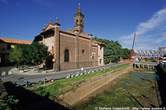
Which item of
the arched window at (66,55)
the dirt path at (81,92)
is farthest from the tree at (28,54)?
the dirt path at (81,92)

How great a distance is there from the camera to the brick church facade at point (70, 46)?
37938mm

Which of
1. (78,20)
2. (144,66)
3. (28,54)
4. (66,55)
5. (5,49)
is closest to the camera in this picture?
(28,54)

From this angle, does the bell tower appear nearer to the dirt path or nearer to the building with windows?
the building with windows

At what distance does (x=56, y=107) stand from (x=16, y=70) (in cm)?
2482

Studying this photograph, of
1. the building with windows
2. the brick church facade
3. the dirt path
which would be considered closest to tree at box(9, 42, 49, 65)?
the brick church facade

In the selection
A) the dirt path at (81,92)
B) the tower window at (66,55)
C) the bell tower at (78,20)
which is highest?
the bell tower at (78,20)

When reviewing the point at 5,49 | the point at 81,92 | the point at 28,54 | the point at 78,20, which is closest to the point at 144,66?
the point at 78,20

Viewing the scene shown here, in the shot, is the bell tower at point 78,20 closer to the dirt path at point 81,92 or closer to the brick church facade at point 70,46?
the brick church facade at point 70,46

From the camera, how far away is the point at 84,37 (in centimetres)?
4803

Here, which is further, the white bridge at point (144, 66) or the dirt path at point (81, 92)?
the white bridge at point (144, 66)

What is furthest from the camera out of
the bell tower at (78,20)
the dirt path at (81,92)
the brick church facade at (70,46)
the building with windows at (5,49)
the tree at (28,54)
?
the bell tower at (78,20)

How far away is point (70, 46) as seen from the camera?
4241 cm

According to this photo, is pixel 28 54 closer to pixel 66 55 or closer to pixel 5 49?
pixel 66 55

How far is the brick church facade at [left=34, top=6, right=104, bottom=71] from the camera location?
37938 mm
